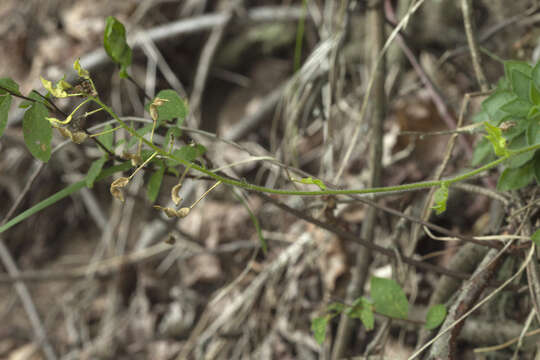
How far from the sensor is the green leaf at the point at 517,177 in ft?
2.46

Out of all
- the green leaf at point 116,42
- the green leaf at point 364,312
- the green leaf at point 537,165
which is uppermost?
the green leaf at point 116,42

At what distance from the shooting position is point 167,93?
28.4 inches

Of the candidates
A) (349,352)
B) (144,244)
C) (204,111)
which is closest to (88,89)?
(349,352)

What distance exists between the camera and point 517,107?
0.72 m

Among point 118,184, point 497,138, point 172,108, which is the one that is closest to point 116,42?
point 172,108

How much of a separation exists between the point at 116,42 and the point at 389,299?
751 millimetres

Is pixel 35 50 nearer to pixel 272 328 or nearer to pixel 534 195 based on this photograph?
pixel 272 328

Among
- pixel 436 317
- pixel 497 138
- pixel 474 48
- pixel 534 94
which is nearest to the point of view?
pixel 497 138

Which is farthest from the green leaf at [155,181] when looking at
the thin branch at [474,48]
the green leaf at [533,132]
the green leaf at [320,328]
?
the thin branch at [474,48]

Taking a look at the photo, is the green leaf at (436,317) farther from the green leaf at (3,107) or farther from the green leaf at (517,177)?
the green leaf at (3,107)

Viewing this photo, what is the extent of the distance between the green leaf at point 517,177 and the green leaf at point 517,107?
0.10 m

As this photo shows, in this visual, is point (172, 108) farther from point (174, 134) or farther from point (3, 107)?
point (3, 107)

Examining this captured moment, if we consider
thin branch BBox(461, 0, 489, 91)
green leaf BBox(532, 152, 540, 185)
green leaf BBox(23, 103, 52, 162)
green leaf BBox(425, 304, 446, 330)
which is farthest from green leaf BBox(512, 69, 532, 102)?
green leaf BBox(23, 103, 52, 162)

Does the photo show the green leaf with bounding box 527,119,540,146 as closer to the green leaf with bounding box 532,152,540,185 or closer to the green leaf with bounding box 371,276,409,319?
the green leaf with bounding box 532,152,540,185
